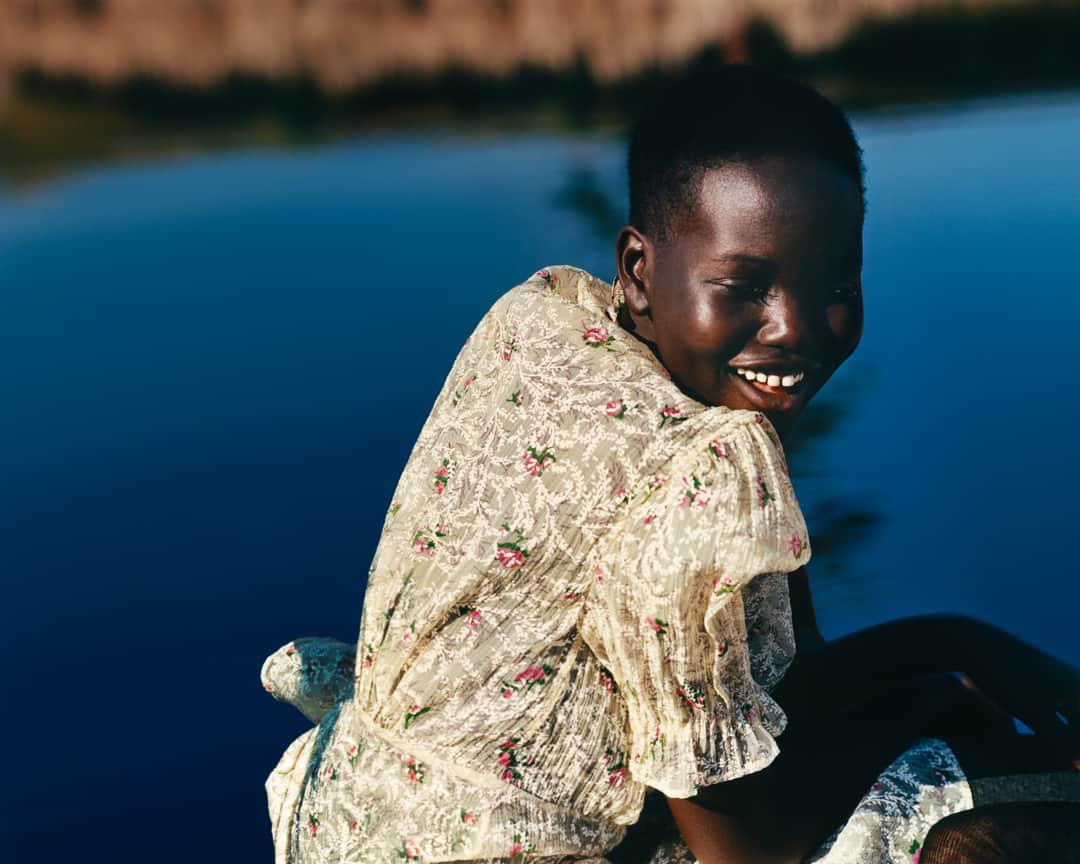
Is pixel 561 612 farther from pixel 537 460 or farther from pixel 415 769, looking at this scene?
pixel 415 769

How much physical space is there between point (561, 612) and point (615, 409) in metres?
0.20

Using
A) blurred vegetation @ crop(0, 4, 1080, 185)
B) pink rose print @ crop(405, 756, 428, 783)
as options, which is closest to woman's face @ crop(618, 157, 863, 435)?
pink rose print @ crop(405, 756, 428, 783)

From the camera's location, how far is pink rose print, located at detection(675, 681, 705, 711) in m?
0.98

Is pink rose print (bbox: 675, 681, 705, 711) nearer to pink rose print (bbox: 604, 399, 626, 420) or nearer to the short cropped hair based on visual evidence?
pink rose print (bbox: 604, 399, 626, 420)

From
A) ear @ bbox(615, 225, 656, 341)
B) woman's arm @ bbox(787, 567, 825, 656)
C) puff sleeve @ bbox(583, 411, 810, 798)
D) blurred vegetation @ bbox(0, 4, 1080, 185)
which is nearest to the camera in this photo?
puff sleeve @ bbox(583, 411, 810, 798)

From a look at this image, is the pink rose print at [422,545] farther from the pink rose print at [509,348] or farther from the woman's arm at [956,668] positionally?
the woman's arm at [956,668]

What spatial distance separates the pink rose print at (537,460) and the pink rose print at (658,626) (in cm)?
17

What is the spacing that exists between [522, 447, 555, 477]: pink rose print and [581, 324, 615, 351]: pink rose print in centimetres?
13

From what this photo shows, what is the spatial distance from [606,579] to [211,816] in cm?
160

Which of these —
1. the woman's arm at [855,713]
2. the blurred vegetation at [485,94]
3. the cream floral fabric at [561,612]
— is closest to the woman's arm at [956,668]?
the woman's arm at [855,713]

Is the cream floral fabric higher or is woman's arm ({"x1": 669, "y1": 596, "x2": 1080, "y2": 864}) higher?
the cream floral fabric

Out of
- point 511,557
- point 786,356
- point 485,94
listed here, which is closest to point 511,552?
point 511,557

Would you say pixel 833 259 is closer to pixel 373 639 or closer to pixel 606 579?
pixel 606 579

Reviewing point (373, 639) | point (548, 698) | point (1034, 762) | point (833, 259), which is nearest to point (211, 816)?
point (373, 639)
